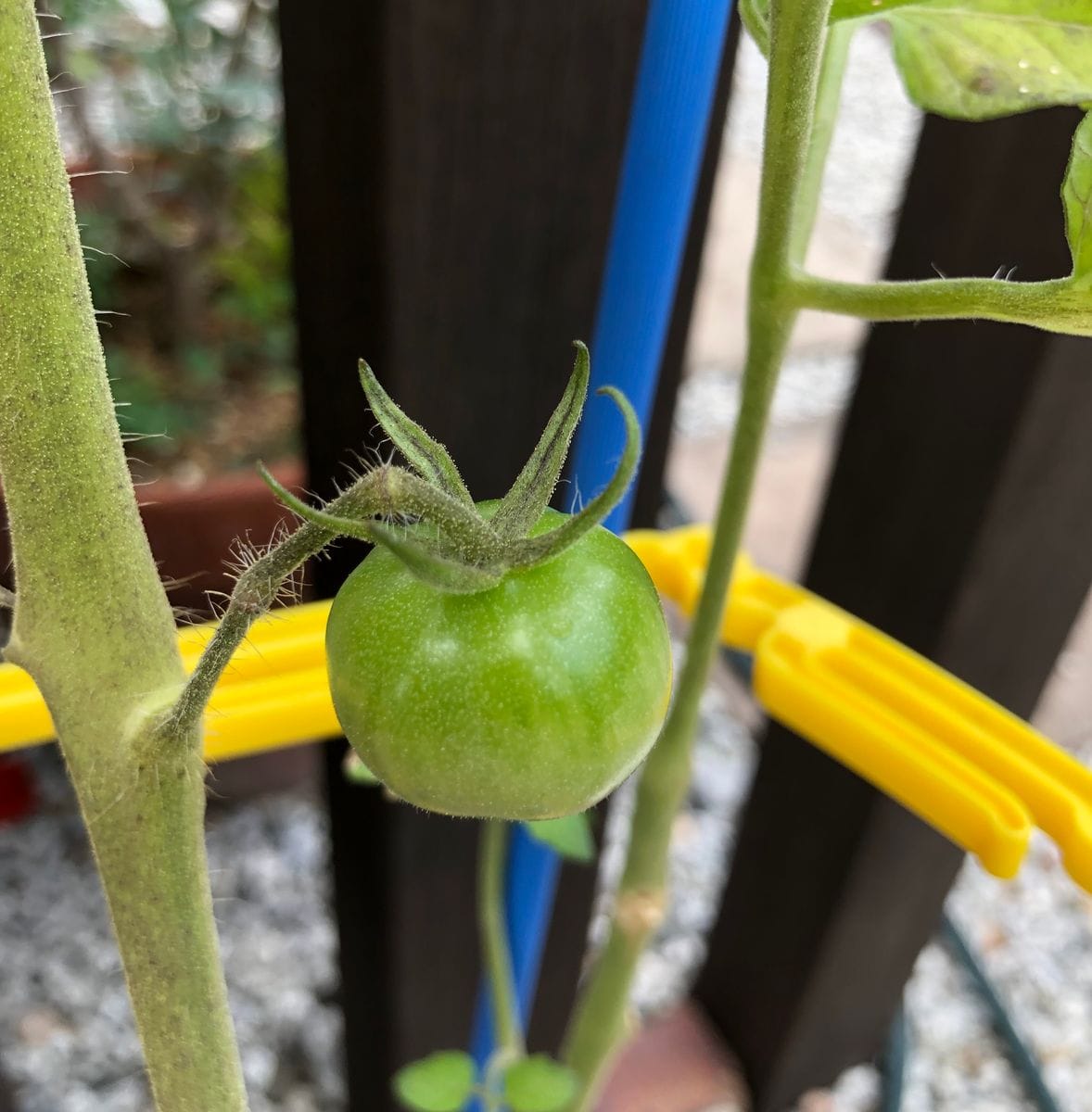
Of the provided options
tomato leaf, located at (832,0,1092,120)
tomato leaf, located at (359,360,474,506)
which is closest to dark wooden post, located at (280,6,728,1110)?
tomato leaf, located at (832,0,1092,120)

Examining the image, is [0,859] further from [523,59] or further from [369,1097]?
[523,59]

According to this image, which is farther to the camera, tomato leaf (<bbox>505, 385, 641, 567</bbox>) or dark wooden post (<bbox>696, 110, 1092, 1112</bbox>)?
dark wooden post (<bbox>696, 110, 1092, 1112</bbox>)

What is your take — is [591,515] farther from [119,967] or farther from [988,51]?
[119,967]

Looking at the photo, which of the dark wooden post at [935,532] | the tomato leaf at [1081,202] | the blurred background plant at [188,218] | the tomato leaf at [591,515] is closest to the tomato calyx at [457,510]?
the tomato leaf at [591,515]

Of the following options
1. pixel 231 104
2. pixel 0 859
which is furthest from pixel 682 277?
pixel 0 859

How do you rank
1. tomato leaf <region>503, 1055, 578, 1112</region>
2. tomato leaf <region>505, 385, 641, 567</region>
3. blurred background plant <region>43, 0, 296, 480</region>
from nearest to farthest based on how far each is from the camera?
tomato leaf <region>505, 385, 641, 567</region>
tomato leaf <region>503, 1055, 578, 1112</region>
blurred background plant <region>43, 0, 296, 480</region>

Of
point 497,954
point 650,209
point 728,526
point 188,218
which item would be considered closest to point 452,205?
point 650,209

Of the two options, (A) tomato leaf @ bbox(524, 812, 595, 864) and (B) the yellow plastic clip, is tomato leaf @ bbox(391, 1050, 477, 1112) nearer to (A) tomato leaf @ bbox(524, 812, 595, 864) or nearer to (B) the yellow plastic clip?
Result: (A) tomato leaf @ bbox(524, 812, 595, 864)
